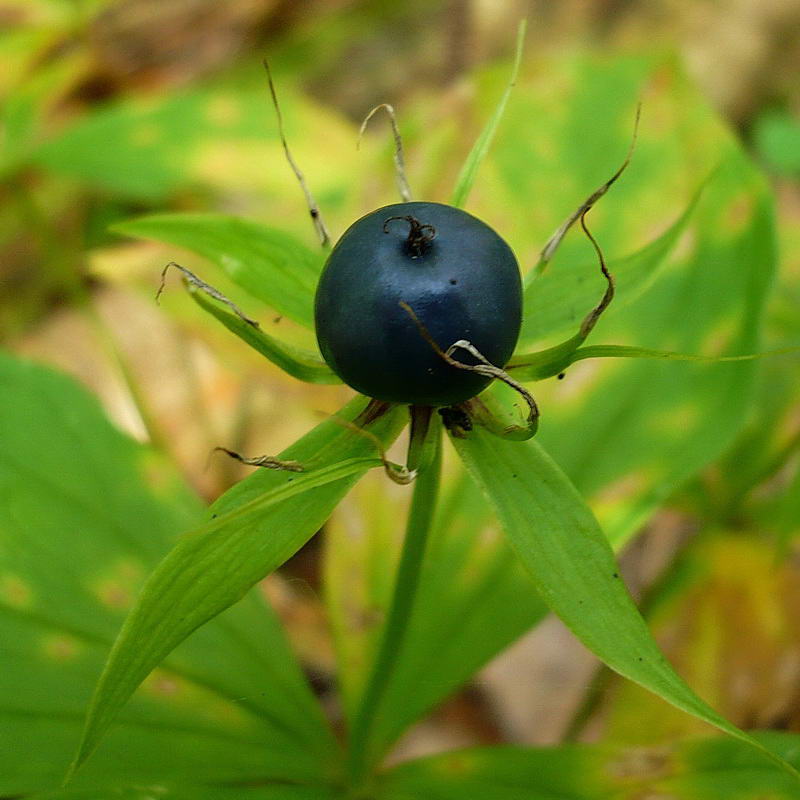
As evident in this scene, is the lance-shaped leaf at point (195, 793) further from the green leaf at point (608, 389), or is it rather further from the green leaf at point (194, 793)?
the green leaf at point (608, 389)

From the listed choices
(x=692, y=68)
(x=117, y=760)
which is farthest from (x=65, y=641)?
(x=692, y=68)

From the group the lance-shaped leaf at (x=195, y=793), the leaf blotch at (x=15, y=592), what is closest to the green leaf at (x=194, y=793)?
the lance-shaped leaf at (x=195, y=793)

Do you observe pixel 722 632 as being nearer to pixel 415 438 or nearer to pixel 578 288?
pixel 578 288

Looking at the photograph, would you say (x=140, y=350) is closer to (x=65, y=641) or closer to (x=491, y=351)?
(x=65, y=641)

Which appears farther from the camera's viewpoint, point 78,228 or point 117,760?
point 78,228

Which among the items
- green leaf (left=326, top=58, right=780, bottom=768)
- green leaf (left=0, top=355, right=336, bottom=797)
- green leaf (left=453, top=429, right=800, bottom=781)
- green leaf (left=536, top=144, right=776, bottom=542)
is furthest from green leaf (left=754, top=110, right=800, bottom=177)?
green leaf (left=453, top=429, right=800, bottom=781)

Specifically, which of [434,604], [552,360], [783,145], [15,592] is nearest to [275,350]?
[552,360]

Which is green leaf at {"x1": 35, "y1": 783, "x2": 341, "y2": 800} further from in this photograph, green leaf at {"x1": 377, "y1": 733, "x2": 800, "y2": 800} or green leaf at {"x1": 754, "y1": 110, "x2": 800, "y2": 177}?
green leaf at {"x1": 754, "y1": 110, "x2": 800, "y2": 177}
